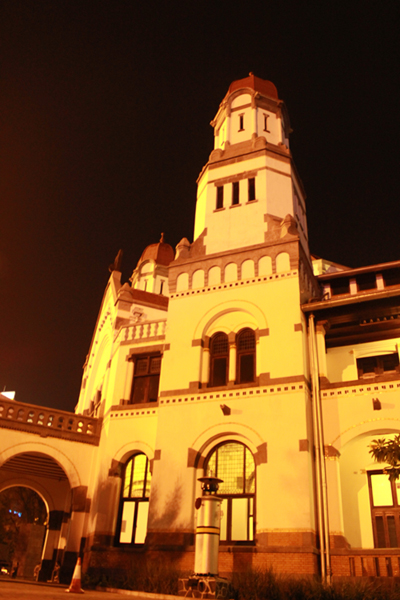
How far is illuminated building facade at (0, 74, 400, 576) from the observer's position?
17781 mm

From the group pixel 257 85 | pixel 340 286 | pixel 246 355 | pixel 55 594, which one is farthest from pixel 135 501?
pixel 257 85

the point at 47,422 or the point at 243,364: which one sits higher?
the point at 243,364

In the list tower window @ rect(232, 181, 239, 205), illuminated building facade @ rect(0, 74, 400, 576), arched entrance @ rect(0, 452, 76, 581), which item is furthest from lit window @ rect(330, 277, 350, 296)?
arched entrance @ rect(0, 452, 76, 581)

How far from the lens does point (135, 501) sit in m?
21.1

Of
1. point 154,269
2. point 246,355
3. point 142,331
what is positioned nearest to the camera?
point 246,355

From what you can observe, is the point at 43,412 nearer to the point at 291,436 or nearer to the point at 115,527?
the point at 115,527

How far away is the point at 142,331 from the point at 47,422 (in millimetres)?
5690

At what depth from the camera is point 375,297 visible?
1962cm

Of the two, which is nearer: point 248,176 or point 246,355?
point 246,355

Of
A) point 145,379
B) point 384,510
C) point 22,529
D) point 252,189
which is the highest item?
point 252,189

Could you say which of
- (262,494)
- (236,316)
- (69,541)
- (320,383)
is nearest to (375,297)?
(320,383)

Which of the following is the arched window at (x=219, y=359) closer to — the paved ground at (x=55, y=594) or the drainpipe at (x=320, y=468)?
the drainpipe at (x=320, y=468)

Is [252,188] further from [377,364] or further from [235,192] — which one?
[377,364]

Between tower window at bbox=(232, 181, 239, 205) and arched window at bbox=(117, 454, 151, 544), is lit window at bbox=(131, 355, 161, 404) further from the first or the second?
tower window at bbox=(232, 181, 239, 205)
